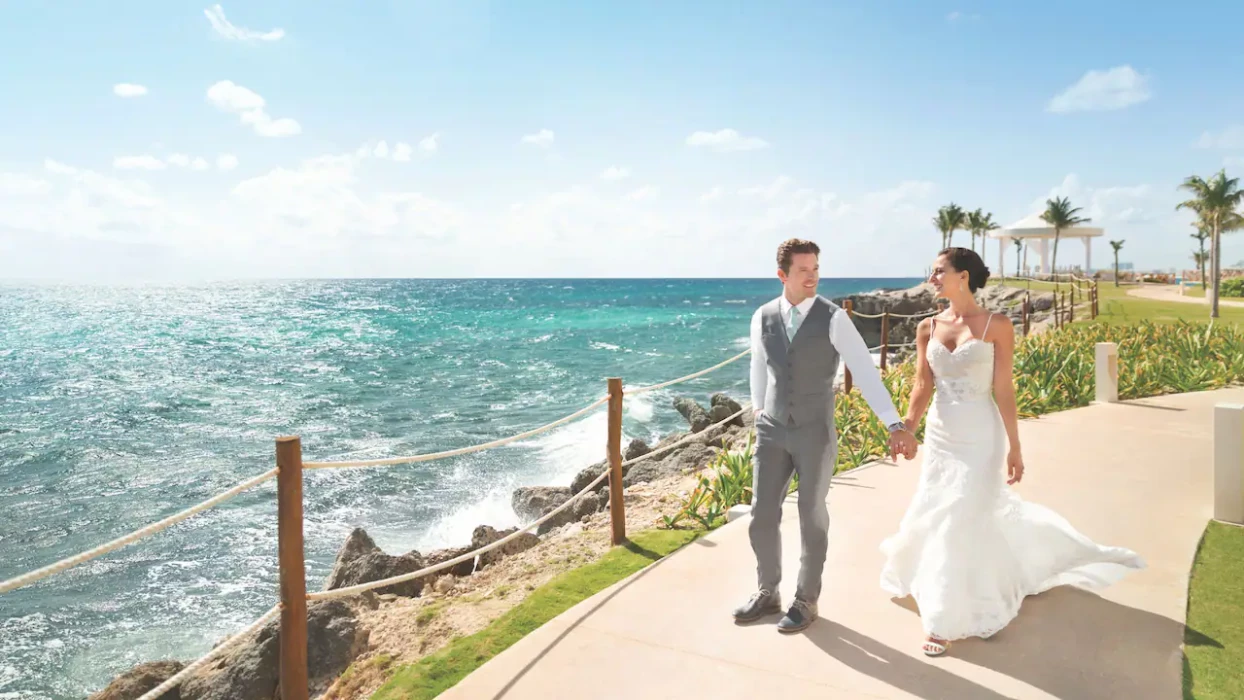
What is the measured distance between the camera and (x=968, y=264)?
140 inches

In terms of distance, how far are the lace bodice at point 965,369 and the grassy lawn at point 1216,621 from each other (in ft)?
4.85

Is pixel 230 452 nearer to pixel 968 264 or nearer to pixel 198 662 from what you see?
pixel 198 662

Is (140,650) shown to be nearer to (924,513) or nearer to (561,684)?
(561,684)

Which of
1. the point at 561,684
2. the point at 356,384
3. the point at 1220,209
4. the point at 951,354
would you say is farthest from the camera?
the point at 1220,209

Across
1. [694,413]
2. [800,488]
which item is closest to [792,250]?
[800,488]

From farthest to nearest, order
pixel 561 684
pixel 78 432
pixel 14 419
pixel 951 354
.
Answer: pixel 14 419 < pixel 78 432 < pixel 951 354 < pixel 561 684

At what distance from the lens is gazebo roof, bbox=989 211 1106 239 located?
42938 millimetres

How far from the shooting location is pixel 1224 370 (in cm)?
1110

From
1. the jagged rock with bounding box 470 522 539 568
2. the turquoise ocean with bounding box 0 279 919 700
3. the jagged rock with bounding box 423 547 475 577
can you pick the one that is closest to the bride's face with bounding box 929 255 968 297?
the jagged rock with bounding box 423 547 475 577

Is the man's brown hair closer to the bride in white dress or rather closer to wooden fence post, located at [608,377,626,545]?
the bride in white dress

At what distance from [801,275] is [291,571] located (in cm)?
268

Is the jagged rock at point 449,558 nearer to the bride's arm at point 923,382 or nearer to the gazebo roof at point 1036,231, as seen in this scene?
the bride's arm at point 923,382

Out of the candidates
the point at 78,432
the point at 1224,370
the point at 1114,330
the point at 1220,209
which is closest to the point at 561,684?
the point at 1224,370

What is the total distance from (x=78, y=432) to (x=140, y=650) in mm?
14374
